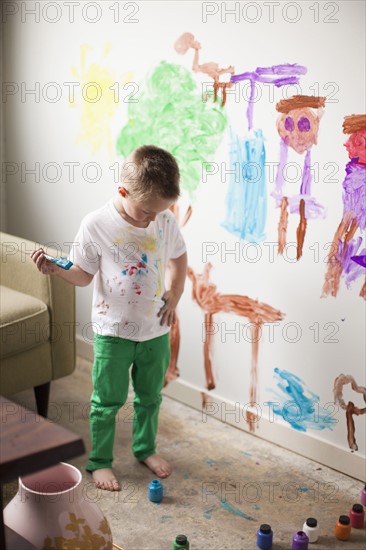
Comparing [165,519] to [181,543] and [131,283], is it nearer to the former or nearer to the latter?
[181,543]

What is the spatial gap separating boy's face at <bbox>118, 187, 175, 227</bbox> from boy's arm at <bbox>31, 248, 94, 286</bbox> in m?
0.22

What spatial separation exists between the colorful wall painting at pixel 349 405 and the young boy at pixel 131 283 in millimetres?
542

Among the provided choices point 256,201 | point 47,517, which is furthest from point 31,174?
point 47,517

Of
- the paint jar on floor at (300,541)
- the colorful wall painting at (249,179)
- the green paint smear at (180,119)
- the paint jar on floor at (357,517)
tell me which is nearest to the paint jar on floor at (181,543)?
the paint jar on floor at (300,541)

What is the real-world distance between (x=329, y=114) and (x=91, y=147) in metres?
1.06

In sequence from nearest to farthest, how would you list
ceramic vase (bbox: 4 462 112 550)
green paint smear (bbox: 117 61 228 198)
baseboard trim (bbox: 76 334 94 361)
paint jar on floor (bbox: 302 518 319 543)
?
ceramic vase (bbox: 4 462 112 550) < paint jar on floor (bbox: 302 518 319 543) < green paint smear (bbox: 117 61 228 198) < baseboard trim (bbox: 76 334 94 361)

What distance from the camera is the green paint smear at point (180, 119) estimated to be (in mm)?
2641

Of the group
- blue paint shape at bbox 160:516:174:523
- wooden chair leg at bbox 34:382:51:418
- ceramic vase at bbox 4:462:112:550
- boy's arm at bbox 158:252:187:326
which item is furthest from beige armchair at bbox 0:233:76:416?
ceramic vase at bbox 4:462:112:550

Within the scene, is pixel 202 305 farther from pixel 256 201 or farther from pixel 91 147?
pixel 91 147

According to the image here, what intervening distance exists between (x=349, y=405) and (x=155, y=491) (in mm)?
651

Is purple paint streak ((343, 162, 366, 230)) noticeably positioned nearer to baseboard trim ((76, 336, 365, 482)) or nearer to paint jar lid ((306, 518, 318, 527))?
baseboard trim ((76, 336, 365, 482))

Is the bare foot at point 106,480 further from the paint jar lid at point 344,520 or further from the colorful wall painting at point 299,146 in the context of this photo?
the colorful wall painting at point 299,146

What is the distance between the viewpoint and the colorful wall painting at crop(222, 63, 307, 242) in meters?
2.49

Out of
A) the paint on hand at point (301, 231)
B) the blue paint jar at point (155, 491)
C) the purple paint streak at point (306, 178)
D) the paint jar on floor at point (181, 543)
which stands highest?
the purple paint streak at point (306, 178)
